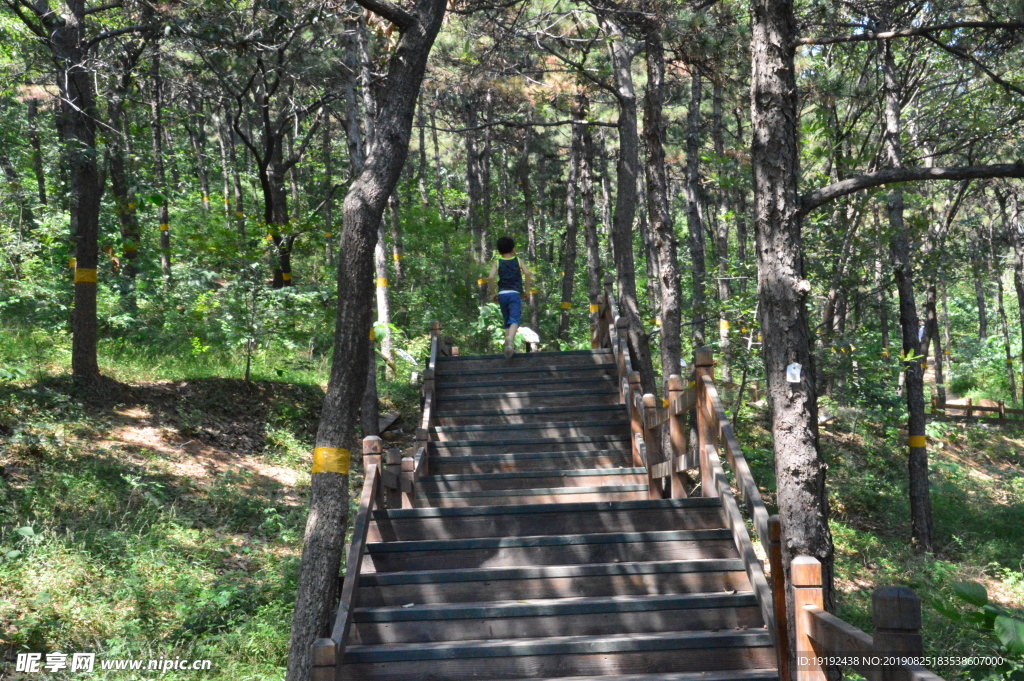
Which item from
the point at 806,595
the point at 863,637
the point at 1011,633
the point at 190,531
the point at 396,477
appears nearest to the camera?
the point at 1011,633

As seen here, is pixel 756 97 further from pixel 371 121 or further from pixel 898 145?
pixel 898 145

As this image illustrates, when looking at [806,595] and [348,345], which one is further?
[348,345]

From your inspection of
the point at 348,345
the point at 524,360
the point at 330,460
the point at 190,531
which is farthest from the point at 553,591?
the point at 524,360

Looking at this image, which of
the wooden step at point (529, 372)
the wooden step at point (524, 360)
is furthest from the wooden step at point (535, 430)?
the wooden step at point (524, 360)

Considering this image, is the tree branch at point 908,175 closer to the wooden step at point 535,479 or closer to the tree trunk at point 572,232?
the wooden step at point 535,479

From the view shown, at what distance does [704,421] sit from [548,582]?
1930 millimetres

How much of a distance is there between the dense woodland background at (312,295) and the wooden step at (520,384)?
158 cm

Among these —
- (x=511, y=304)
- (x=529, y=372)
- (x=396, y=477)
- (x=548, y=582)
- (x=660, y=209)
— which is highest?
(x=660, y=209)

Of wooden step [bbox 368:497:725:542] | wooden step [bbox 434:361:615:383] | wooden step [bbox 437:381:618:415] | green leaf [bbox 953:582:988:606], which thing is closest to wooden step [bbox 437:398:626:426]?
wooden step [bbox 437:381:618:415]

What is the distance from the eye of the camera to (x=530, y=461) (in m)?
9.00

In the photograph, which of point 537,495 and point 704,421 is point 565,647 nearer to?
point 704,421

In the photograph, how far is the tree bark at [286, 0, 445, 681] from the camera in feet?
20.0

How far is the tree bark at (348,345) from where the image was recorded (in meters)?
6.10

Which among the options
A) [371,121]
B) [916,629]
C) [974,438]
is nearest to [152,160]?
[371,121]
